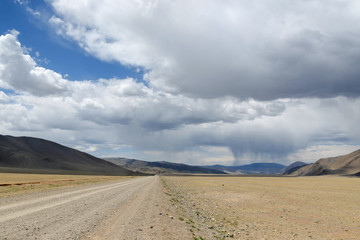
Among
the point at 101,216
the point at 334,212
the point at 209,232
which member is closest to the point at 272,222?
the point at 209,232

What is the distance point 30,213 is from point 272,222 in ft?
56.8

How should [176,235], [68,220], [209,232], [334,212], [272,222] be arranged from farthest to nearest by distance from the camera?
[334,212], [272,222], [209,232], [68,220], [176,235]

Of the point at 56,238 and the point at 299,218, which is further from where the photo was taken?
the point at 299,218

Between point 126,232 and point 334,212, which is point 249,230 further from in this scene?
point 334,212

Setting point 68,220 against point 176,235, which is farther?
point 68,220

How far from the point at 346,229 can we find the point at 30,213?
21581mm

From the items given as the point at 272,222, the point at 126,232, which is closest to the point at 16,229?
the point at 126,232

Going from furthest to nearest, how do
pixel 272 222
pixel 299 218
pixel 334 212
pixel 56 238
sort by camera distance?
pixel 334 212 < pixel 299 218 < pixel 272 222 < pixel 56 238

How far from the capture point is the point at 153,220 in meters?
16.8

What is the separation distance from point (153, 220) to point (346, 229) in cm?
1395

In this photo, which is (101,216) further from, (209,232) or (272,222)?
(272,222)

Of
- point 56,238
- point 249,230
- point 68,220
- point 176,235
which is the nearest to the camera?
point 56,238

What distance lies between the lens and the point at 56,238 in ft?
37.7

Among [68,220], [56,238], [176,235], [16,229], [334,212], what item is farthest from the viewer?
[334,212]
